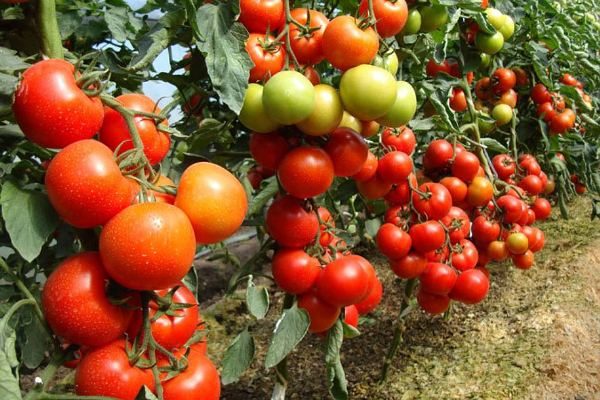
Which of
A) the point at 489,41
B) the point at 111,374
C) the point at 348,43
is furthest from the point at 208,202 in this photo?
the point at 489,41

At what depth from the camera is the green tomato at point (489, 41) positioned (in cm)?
134

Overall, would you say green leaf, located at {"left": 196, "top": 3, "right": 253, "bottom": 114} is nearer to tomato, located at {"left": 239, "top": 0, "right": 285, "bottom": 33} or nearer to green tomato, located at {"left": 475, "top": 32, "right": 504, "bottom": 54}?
tomato, located at {"left": 239, "top": 0, "right": 285, "bottom": 33}

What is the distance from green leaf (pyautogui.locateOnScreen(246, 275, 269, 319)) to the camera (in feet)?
2.59

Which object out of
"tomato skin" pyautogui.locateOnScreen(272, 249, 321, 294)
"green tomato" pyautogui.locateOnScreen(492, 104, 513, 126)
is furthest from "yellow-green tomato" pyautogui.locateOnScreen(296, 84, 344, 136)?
"green tomato" pyautogui.locateOnScreen(492, 104, 513, 126)

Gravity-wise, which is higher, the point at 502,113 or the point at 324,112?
the point at 324,112

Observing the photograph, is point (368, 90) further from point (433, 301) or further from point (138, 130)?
point (433, 301)

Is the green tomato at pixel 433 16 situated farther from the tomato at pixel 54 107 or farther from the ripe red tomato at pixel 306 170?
the tomato at pixel 54 107

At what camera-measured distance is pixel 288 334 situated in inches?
31.2

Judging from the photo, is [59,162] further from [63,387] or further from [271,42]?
[63,387]

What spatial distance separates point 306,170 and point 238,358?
34 cm

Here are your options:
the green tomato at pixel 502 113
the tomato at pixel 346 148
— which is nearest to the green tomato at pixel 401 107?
the tomato at pixel 346 148

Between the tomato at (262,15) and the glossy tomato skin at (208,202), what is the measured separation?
26 cm

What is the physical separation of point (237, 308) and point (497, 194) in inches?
43.5

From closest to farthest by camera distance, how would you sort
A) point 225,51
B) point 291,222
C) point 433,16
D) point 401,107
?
point 225,51 < point 401,107 < point 291,222 < point 433,16
